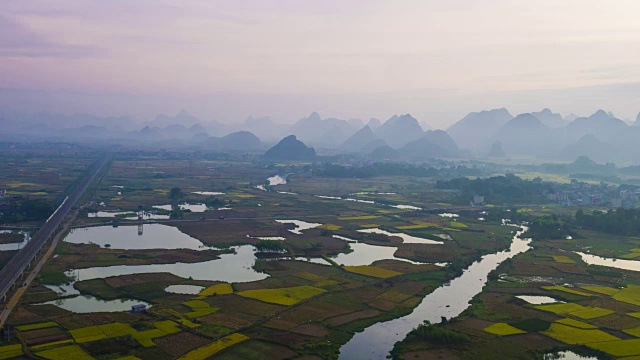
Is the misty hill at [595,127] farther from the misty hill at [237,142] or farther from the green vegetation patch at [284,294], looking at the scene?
the green vegetation patch at [284,294]

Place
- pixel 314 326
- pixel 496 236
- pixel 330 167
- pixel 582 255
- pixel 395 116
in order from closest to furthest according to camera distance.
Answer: pixel 314 326 → pixel 582 255 → pixel 496 236 → pixel 330 167 → pixel 395 116

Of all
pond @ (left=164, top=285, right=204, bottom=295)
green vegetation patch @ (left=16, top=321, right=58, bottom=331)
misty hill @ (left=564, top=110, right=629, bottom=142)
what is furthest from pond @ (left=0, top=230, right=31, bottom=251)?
misty hill @ (left=564, top=110, right=629, bottom=142)

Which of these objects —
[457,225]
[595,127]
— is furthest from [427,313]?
[595,127]

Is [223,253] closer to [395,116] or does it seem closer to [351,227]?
[351,227]

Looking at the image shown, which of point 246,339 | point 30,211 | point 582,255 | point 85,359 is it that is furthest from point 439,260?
point 30,211

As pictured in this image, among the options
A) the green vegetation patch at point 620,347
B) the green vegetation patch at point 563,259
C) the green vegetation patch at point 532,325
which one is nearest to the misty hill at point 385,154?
A: the green vegetation patch at point 563,259

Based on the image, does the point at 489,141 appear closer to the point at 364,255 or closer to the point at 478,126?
the point at 478,126
